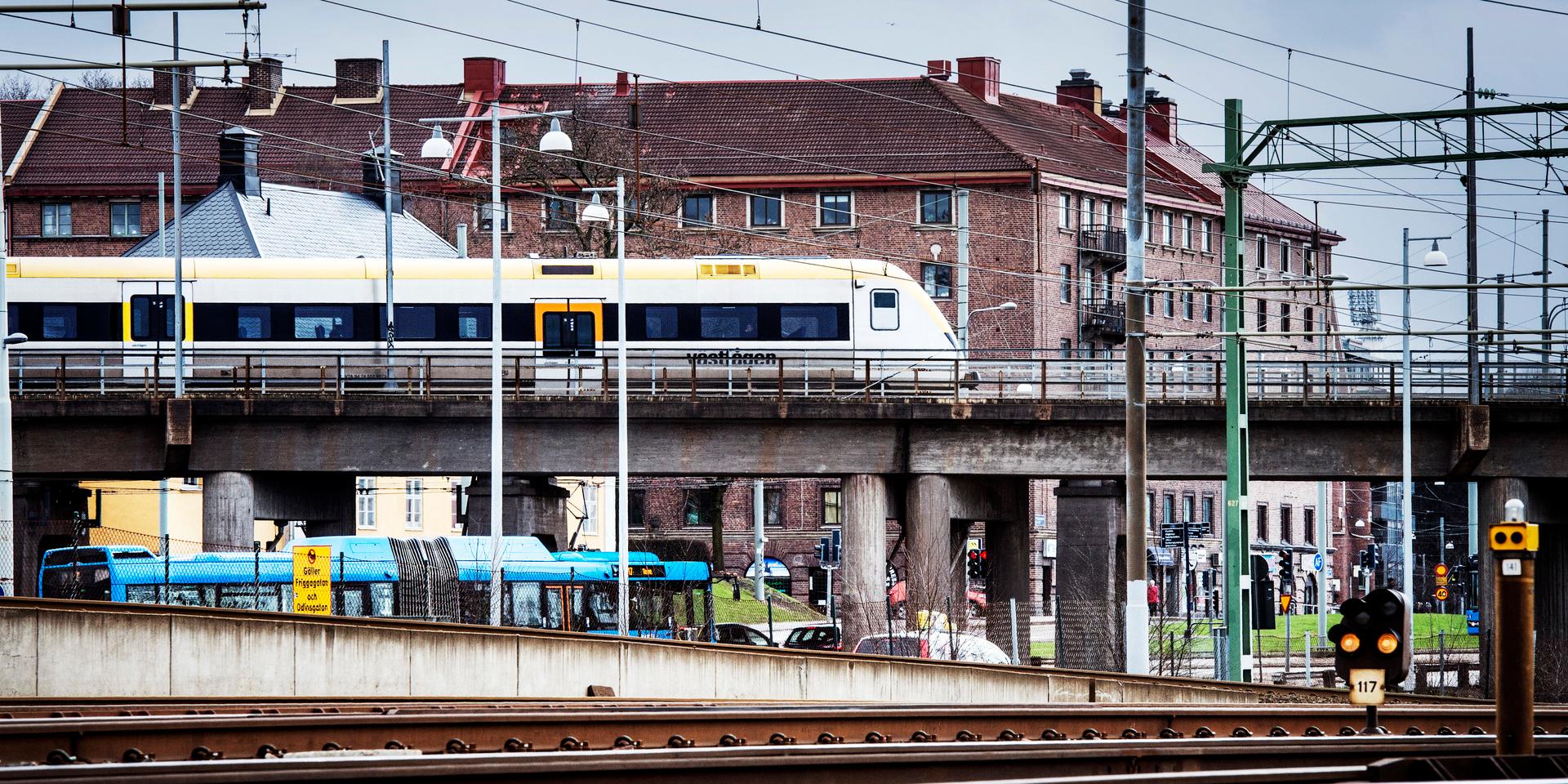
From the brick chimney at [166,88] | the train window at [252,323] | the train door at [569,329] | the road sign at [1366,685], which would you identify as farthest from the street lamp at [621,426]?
the brick chimney at [166,88]

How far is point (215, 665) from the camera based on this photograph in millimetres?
21938

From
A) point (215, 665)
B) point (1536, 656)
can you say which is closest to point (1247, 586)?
point (1536, 656)

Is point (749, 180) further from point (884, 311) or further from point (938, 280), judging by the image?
point (884, 311)

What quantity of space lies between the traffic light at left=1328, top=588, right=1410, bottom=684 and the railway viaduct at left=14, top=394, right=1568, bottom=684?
84.6 ft

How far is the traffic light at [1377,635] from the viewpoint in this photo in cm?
1414

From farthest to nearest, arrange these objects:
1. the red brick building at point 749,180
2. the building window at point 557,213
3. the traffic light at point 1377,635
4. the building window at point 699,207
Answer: the building window at point 699,207
the red brick building at point 749,180
the building window at point 557,213
the traffic light at point 1377,635

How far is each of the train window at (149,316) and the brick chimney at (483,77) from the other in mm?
41839

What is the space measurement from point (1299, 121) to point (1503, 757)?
1978 centimetres

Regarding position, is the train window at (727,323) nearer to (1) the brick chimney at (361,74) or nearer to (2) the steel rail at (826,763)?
(2) the steel rail at (826,763)

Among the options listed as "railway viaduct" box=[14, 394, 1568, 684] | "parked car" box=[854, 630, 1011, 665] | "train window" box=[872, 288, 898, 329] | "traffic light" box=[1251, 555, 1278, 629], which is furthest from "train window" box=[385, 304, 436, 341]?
"traffic light" box=[1251, 555, 1278, 629]

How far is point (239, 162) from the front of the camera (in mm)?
75062

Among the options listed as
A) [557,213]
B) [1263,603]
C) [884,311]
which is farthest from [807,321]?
[557,213]

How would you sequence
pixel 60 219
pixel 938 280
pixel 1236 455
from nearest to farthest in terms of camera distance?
pixel 1236 455 < pixel 938 280 < pixel 60 219

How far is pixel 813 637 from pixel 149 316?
59.1ft
